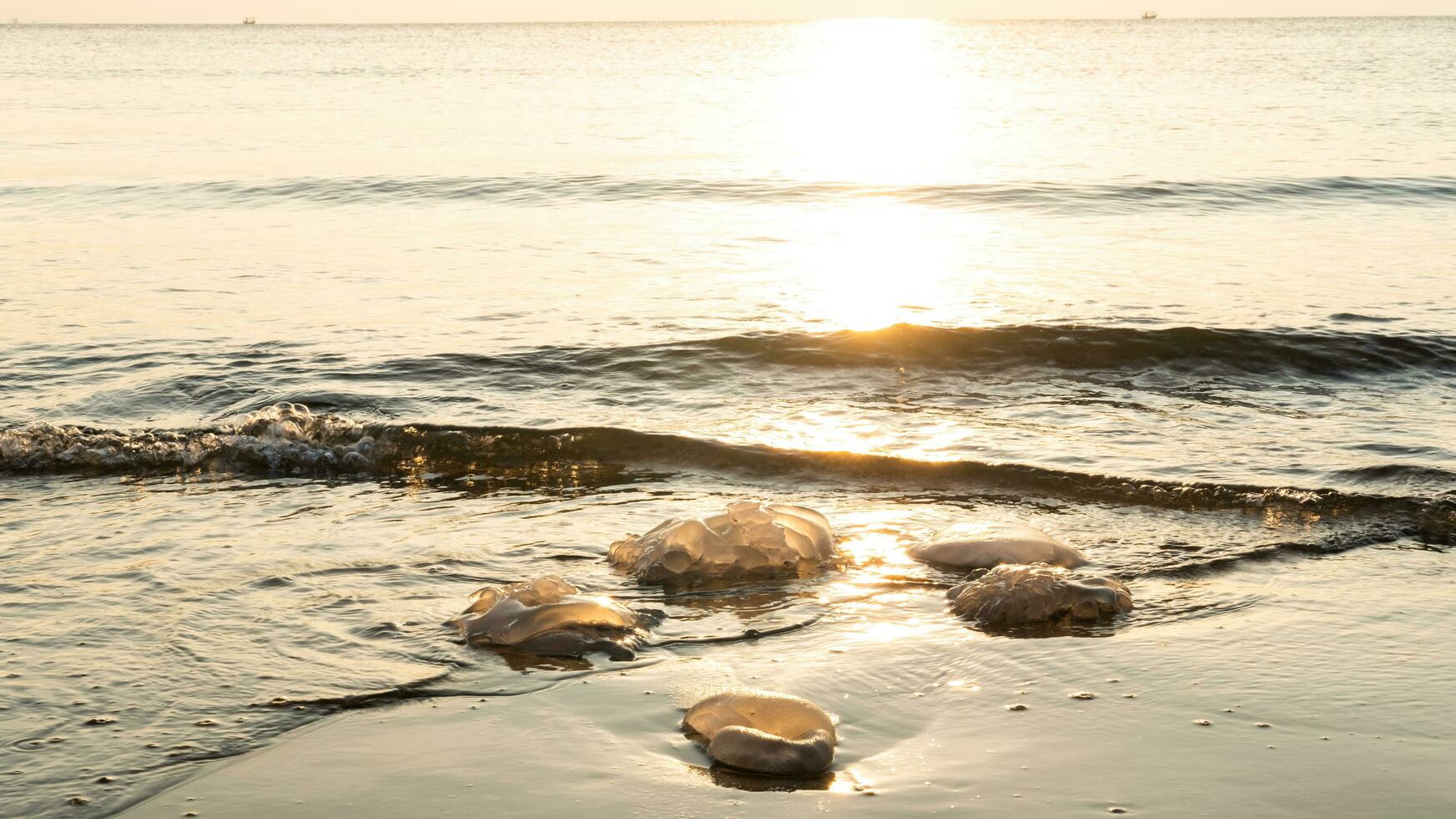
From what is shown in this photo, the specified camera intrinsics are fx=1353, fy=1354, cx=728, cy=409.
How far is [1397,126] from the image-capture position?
25875 mm

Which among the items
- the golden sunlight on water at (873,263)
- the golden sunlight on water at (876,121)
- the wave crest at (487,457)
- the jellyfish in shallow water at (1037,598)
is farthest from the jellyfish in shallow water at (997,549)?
the golden sunlight on water at (876,121)

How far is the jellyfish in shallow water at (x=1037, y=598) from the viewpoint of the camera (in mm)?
4434

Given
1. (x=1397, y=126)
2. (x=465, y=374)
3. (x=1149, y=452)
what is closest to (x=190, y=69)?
(x=1397, y=126)

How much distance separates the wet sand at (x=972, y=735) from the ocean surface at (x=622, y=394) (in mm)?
156

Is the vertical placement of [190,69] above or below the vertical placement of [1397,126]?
above

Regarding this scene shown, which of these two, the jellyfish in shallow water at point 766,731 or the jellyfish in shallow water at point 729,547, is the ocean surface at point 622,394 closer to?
the jellyfish in shallow water at point 729,547

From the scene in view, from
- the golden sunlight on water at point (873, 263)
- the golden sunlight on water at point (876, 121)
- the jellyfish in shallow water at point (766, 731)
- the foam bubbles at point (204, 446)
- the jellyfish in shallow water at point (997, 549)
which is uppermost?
the golden sunlight on water at point (876, 121)

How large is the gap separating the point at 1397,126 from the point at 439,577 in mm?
25790

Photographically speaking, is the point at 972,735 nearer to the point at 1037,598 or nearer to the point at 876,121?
the point at 1037,598

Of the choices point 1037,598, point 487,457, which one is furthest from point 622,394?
point 1037,598

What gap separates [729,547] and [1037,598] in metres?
1.18

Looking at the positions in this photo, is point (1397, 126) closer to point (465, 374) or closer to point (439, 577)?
point (465, 374)

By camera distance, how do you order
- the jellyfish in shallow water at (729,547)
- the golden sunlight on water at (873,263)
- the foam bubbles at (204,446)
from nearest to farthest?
the jellyfish in shallow water at (729,547) < the foam bubbles at (204,446) < the golden sunlight on water at (873,263)

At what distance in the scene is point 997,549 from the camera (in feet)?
16.5
